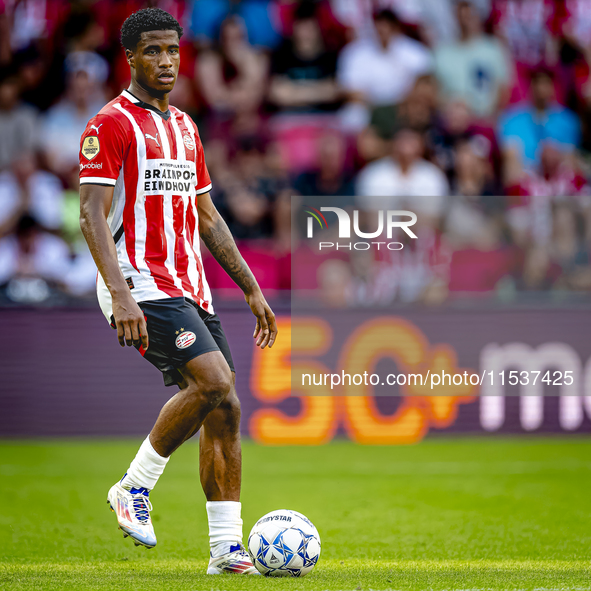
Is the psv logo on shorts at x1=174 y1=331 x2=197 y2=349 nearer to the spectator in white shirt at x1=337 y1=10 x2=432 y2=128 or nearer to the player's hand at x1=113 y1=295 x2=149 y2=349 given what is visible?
the player's hand at x1=113 y1=295 x2=149 y2=349

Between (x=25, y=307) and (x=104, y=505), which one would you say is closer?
(x=104, y=505)

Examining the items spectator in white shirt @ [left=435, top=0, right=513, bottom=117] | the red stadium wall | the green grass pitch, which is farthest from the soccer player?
spectator in white shirt @ [left=435, top=0, right=513, bottom=117]

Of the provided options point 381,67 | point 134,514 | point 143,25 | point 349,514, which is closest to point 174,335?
point 134,514

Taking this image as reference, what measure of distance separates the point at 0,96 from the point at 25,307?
12.5 ft

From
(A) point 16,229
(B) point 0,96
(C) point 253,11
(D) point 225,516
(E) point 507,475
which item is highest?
(C) point 253,11

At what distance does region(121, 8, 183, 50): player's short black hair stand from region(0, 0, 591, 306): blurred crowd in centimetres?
572

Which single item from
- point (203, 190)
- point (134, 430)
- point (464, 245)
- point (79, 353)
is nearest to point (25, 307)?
point (79, 353)

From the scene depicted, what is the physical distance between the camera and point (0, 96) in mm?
12820

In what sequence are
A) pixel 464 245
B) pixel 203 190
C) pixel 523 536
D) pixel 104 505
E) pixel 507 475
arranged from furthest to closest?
pixel 464 245 → pixel 507 475 → pixel 104 505 → pixel 523 536 → pixel 203 190

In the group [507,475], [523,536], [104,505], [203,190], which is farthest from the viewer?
[507,475]

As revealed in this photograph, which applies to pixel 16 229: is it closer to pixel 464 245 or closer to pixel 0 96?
pixel 0 96

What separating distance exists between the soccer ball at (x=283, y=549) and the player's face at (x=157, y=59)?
2.16m

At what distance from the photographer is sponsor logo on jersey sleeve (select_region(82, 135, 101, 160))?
455 centimetres

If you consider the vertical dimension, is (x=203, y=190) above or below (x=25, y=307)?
above
